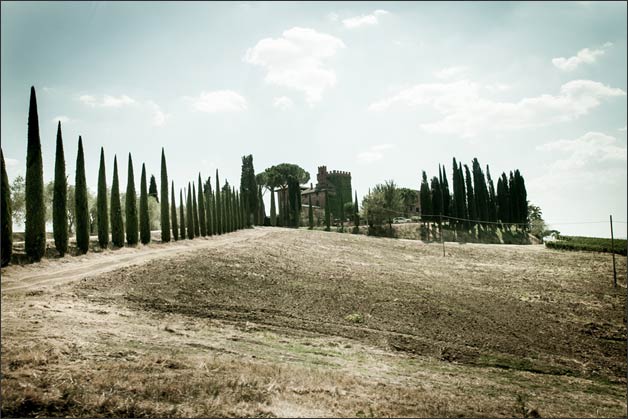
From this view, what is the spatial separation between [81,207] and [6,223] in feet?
18.4

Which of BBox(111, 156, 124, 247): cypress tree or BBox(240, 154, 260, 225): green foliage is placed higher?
BBox(240, 154, 260, 225): green foliage

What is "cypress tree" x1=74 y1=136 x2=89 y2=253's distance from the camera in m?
20.1

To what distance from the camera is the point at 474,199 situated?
58125mm

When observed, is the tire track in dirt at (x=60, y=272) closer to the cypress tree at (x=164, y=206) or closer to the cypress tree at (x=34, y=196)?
the cypress tree at (x=34, y=196)

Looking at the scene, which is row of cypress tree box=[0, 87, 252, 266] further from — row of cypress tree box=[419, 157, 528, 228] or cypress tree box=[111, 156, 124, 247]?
row of cypress tree box=[419, 157, 528, 228]

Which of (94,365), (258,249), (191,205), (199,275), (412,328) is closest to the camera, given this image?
(94,365)

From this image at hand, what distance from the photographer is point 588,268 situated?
27.3 metres

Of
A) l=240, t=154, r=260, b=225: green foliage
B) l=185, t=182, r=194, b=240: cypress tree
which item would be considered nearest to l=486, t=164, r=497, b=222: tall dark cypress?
l=240, t=154, r=260, b=225: green foliage

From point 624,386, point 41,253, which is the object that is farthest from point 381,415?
point 41,253

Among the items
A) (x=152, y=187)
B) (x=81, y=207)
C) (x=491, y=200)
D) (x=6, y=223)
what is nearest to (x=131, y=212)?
(x=81, y=207)

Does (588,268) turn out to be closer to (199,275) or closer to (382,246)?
(382,246)

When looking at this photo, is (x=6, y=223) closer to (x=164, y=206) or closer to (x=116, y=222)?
(x=116, y=222)

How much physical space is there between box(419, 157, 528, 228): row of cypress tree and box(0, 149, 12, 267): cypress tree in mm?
46783

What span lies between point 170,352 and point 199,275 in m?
7.58
